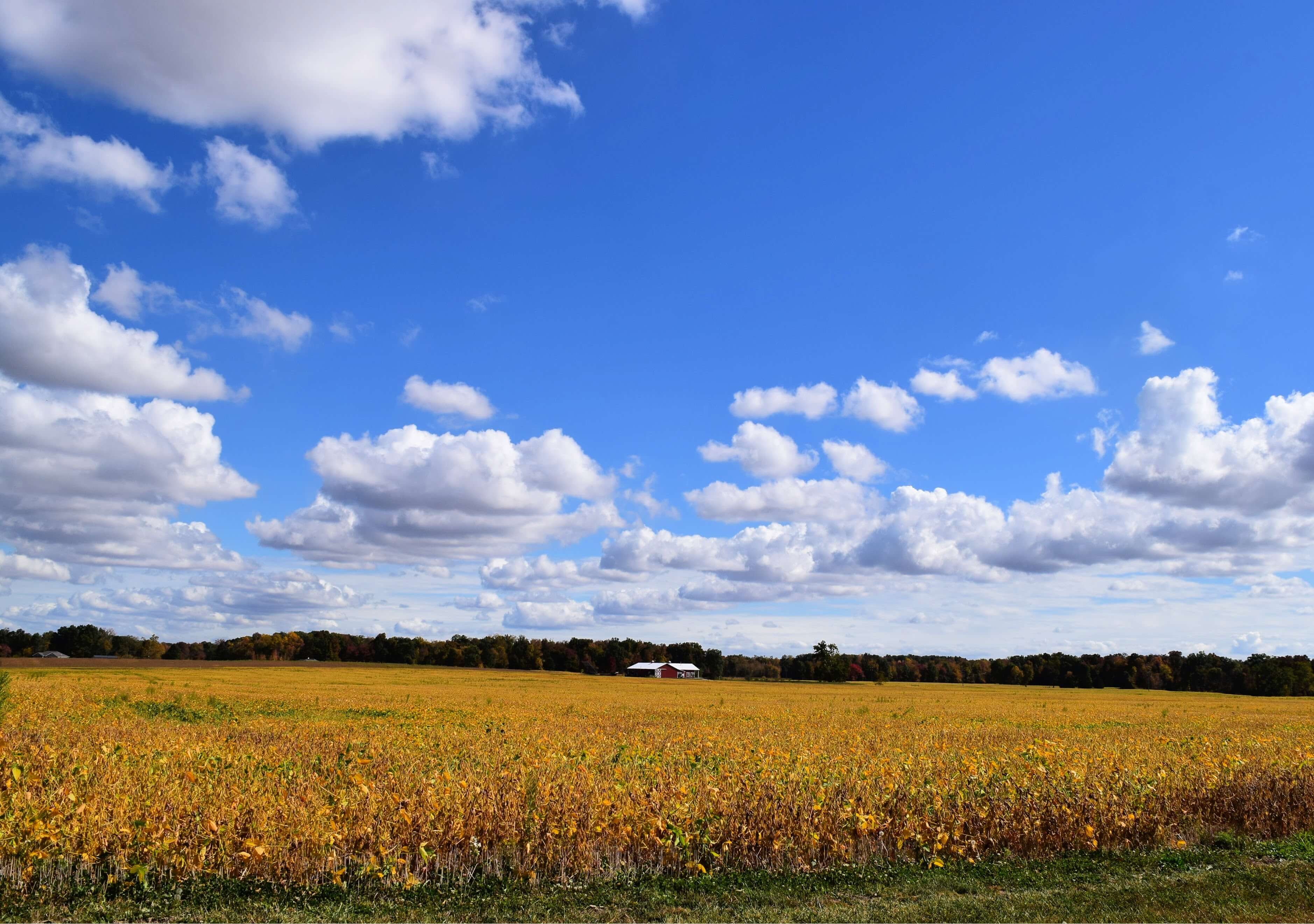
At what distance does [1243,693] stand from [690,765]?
12291cm

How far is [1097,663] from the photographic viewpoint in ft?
446

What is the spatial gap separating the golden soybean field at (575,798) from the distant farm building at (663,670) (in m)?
134

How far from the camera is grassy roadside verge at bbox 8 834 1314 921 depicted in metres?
9.21

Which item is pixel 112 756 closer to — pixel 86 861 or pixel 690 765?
pixel 86 861

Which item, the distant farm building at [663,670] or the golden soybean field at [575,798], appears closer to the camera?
the golden soybean field at [575,798]

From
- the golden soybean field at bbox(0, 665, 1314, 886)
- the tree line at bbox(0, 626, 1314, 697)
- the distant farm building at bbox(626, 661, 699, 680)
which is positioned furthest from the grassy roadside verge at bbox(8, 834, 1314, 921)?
the distant farm building at bbox(626, 661, 699, 680)

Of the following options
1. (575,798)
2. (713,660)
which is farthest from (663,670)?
(575,798)

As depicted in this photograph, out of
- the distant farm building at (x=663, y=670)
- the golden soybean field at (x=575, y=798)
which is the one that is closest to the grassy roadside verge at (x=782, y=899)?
the golden soybean field at (x=575, y=798)

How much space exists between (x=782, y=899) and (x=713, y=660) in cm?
16153

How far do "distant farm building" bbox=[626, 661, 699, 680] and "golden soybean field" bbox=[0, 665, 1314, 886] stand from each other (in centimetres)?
13438

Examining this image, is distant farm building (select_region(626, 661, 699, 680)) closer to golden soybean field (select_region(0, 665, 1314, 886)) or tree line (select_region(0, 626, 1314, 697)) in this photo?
tree line (select_region(0, 626, 1314, 697))

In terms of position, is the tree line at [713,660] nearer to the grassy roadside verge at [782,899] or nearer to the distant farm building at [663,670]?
the distant farm building at [663,670]

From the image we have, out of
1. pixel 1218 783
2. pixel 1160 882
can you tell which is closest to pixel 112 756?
pixel 1160 882

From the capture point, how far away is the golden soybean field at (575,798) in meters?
9.98
